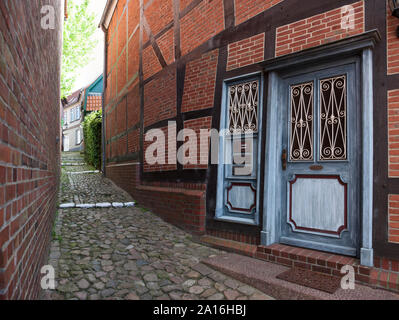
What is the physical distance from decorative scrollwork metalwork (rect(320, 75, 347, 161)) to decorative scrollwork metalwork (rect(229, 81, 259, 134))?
2.99 feet

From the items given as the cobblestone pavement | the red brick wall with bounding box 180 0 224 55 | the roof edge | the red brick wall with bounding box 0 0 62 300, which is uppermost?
the roof edge

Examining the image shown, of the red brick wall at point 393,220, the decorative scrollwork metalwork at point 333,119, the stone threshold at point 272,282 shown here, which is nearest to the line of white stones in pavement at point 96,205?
the stone threshold at point 272,282

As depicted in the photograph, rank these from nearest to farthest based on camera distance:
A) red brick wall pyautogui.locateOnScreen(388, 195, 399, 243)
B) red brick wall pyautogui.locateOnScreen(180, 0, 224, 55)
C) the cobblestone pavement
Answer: red brick wall pyautogui.locateOnScreen(388, 195, 399, 243)
the cobblestone pavement
red brick wall pyautogui.locateOnScreen(180, 0, 224, 55)

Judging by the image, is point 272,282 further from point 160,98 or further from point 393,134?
point 160,98

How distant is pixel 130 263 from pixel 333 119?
2916 mm

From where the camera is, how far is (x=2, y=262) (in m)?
1.25

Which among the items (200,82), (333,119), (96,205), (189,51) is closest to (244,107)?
(200,82)

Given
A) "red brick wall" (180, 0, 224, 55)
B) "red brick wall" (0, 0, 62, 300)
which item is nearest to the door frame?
"red brick wall" (180, 0, 224, 55)

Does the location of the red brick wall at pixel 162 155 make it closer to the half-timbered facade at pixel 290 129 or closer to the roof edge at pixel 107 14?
the half-timbered facade at pixel 290 129

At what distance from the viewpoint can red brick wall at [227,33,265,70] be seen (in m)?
4.07

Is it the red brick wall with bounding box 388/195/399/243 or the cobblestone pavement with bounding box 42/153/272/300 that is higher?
the red brick wall with bounding box 388/195/399/243

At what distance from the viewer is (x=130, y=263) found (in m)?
3.62

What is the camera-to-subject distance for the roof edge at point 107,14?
10.6 m

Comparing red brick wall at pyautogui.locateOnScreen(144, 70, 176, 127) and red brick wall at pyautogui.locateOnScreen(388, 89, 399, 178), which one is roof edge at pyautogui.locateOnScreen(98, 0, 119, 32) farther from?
red brick wall at pyautogui.locateOnScreen(388, 89, 399, 178)
